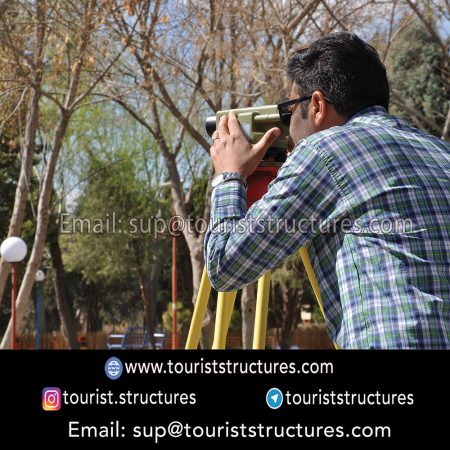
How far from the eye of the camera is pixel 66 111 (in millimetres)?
13148

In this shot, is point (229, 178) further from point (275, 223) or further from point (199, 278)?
point (199, 278)

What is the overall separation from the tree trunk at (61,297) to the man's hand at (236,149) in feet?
80.2

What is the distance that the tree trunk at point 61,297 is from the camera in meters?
25.8

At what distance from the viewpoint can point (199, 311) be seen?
9.56 ft
